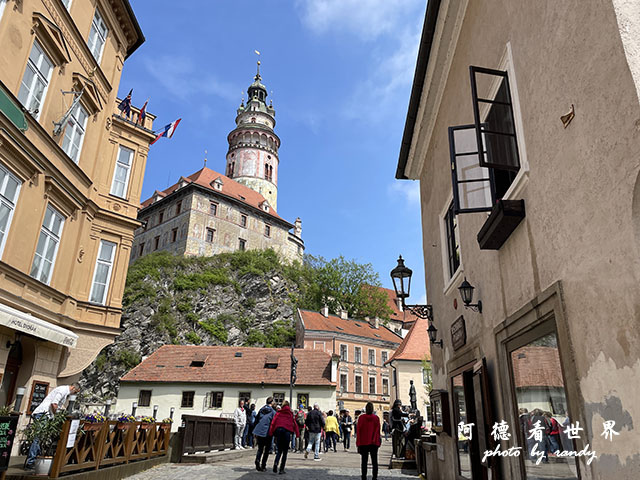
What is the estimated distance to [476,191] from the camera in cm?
552

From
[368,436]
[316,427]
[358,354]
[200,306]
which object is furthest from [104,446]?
[200,306]

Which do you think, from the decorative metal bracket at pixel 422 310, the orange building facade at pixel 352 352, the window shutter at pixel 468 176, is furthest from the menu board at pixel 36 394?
the orange building facade at pixel 352 352

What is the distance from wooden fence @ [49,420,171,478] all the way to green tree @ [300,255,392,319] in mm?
46089

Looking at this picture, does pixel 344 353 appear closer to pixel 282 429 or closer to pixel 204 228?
pixel 204 228

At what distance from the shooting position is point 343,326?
5134cm

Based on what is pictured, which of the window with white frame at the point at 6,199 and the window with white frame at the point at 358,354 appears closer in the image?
the window with white frame at the point at 6,199

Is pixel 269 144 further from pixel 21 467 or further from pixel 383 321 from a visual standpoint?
pixel 21 467

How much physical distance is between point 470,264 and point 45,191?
980cm

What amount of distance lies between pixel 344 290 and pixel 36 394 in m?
49.4

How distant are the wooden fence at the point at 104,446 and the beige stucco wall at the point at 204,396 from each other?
72.7 feet

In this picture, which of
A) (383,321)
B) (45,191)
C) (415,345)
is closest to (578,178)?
(45,191)

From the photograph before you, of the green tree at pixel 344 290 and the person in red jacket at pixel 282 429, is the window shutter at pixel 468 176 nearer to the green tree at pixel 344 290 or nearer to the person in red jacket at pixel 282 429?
the person in red jacket at pixel 282 429

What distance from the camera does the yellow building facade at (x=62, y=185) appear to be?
944cm

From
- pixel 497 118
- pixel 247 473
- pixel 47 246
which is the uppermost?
pixel 47 246
